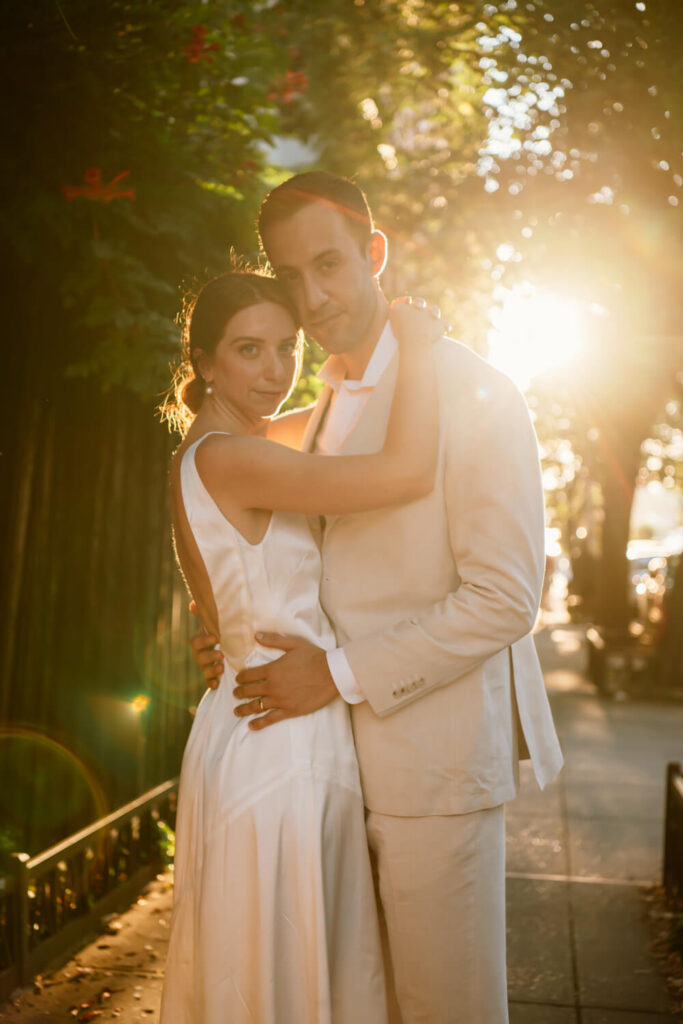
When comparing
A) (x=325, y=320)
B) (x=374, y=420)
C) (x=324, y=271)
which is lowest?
(x=374, y=420)

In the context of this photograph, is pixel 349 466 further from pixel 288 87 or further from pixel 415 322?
pixel 288 87

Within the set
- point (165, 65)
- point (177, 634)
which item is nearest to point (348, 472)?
point (165, 65)

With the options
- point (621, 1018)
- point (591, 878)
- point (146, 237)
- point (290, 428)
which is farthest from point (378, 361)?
point (591, 878)

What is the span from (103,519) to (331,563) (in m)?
2.99

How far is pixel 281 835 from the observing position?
2.40 metres

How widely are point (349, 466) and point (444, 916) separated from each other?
3.66ft

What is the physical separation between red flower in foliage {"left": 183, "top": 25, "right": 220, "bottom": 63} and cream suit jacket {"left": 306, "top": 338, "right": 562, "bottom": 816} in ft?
7.98

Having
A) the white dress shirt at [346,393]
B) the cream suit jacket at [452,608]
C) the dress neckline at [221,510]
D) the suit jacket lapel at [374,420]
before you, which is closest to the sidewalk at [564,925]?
the cream suit jacket at [452,608]

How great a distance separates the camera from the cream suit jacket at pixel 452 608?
8.09 feet

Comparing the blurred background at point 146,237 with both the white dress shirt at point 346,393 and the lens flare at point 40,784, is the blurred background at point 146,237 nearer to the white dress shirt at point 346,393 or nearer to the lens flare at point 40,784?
the lens flare at point 40,784

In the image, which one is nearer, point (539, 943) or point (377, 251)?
point (377, 251)

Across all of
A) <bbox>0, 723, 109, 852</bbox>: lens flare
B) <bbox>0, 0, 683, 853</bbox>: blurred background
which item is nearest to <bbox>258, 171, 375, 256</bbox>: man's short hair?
<bbox>0, 0, 683, 853</bbox>: blurred background

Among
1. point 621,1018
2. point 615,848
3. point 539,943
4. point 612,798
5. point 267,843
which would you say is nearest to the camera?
point 267,843

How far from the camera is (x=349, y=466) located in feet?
8.57
